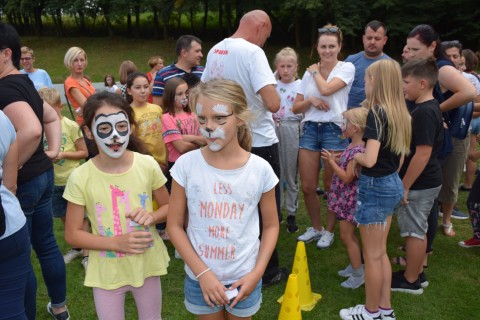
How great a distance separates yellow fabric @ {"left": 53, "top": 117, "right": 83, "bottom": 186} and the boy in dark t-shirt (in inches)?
113

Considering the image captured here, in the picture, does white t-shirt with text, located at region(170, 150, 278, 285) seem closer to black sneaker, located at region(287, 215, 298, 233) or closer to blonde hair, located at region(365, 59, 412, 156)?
blonde hair, located at region(365, 59, 412, 156)

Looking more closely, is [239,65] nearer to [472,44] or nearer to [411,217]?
[411,217]

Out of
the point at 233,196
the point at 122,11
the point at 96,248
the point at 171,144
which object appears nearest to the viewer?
the point at 233,196

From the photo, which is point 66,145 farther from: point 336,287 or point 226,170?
point 336,287

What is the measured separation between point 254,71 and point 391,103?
1.04 meters

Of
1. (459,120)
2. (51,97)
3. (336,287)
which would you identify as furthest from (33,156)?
(459,120)

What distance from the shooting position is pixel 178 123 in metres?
4.29

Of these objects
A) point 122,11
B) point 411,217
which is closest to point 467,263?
point 411,217

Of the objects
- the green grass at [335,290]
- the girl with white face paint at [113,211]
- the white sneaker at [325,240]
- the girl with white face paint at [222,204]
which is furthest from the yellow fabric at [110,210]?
the white sneaker at [325,240]

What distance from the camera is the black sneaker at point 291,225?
5.12 meters

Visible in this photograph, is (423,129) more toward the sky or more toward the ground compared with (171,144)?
more toward the sky

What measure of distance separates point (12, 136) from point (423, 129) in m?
2.69

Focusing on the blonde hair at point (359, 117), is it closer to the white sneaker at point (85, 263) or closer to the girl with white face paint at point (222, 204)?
the girl with white face paint at point (222, 204)

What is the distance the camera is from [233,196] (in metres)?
2.24
